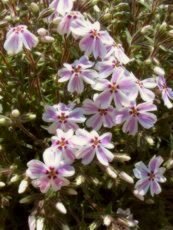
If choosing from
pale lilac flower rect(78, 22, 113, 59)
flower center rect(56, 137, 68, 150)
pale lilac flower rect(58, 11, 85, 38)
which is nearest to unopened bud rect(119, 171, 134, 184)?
flower center rect(56, 137, 68, 150)

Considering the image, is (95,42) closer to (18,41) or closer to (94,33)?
(94,33)

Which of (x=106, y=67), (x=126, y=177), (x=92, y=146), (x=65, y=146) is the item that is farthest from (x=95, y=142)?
(x=106, y=67)

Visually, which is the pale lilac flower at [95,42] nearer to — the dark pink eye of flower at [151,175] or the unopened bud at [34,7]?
the unopened bud at [34,7]

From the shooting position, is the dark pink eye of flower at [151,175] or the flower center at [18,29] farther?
the dark pink eye of flower at [151,175]

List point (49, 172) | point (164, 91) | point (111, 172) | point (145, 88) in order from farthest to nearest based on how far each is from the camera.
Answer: point (164, 91) → point (145, 88) → point (111, 172) → point (49, 172)

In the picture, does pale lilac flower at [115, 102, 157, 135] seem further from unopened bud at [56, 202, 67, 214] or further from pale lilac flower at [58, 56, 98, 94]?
unopened bud at [56, 202, 67, 214]

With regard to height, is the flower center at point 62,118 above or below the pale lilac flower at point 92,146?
above

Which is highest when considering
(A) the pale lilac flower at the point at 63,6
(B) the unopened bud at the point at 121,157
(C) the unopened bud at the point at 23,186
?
(A) the pale lilac flower at the point at 63,6

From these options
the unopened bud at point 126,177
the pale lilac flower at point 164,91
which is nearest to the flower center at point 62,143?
the unopened bud at point 126,177
